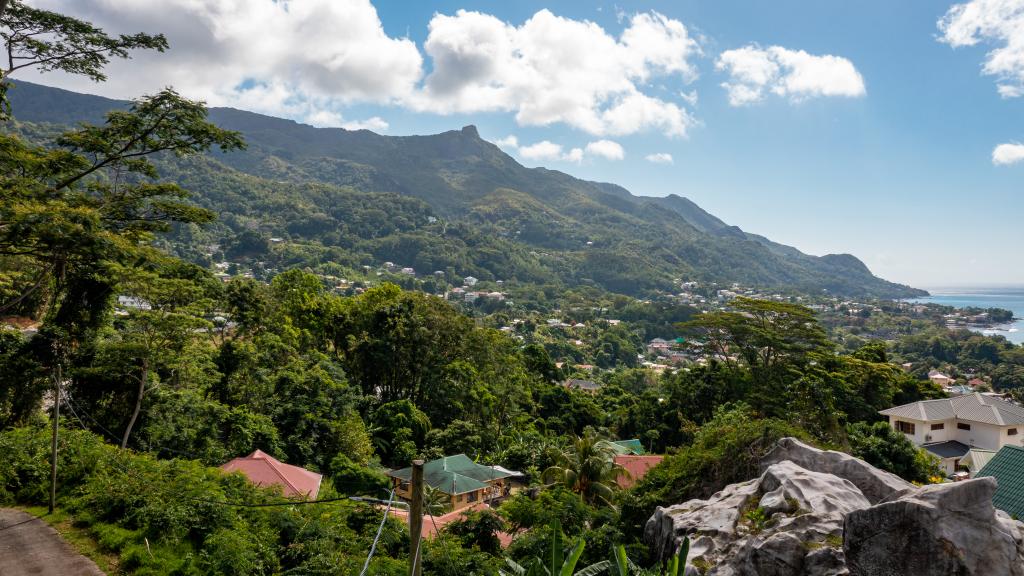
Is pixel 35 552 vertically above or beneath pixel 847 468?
beneath

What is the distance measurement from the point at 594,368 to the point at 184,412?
5965 centimetres

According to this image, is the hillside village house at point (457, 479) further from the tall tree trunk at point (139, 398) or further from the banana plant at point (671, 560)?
the banana plant at point (671, 560)

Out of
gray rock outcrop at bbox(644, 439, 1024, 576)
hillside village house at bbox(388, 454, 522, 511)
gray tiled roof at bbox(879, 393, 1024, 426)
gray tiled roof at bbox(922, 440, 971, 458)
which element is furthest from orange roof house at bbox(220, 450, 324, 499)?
gray tiled roof at bbox(879, 393, 1024, 426)

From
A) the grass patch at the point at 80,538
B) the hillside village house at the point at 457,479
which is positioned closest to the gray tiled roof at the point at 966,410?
the hillside village house at the point at 457,479

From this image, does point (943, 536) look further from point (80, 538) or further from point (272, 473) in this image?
point (272, 473)

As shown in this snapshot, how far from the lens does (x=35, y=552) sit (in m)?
7.56

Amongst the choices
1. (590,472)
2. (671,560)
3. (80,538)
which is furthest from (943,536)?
(80,538)

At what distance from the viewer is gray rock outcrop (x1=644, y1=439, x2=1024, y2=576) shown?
5352 millimetres

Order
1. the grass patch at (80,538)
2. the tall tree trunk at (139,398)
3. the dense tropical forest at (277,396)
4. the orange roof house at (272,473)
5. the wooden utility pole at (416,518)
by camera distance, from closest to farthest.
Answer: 1. the wooden utility pole at (416,518)
2. the grass patch at (80,538)
3. the dense tropical forest at (277,396)
4. the tall tree trunk at (139,398)
5. the orange roof house at (272,473)

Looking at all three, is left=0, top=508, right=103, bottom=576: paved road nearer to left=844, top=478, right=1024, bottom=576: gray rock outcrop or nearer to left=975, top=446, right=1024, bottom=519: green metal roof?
left=844, top=478, right=1024, bottom=576: gray rock outcrop

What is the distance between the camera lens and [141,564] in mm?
7484

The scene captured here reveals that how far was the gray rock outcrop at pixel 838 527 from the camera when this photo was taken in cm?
535

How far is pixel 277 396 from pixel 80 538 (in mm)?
10057

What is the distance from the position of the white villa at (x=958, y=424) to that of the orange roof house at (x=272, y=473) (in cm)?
2362
